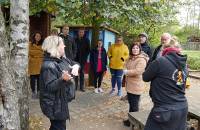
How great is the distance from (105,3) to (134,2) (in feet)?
3.81

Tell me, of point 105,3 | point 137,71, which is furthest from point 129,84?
point 105,3

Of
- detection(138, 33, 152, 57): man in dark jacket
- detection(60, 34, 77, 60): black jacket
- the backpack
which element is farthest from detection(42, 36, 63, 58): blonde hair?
detection(60, 34, 77, 60): black jacket

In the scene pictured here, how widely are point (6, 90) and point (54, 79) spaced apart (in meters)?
0.70

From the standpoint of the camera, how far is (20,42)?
18.3ft

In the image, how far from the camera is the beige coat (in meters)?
6.90

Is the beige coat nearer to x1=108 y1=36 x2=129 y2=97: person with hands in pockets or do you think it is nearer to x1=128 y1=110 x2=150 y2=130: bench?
x1=128 y1=110 x2=150 y2=130: bench

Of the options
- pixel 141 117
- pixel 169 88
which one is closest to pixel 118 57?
pixel 141 117

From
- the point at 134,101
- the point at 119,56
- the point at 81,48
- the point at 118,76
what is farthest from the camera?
the point at 81,48

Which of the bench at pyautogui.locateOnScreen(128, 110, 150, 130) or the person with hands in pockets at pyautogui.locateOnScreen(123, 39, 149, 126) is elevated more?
the person with hands in pockets at pyautogui.locateOnScreen(123, 39, 149, 126)

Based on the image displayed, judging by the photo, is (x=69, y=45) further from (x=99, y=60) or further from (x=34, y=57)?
(x=99, y=60)

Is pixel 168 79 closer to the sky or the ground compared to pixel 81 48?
closer to the ground

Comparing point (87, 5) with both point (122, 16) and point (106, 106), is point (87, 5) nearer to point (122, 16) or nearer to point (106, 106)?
point (122, 16)

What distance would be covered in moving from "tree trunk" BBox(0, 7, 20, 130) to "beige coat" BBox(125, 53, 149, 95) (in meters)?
3.08

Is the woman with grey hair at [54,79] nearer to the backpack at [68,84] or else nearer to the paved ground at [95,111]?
the backpack at [68,84]
